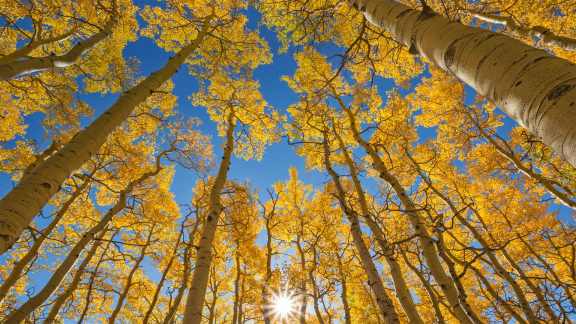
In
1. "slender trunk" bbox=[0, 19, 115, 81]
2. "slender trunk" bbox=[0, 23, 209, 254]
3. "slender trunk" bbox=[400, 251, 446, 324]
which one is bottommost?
"slender trunk" bbox=[400, 251, 446, 324]

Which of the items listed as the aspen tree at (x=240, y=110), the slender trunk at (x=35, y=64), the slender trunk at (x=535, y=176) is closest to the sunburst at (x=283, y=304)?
the aspen tree at (x=240, y=110)

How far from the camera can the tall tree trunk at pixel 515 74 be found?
0.74m

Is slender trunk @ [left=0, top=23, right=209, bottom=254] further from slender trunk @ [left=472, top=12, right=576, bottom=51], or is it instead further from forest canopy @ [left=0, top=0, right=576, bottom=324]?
slender trunk @ [left=472, top=12, right=576, bottom=51]

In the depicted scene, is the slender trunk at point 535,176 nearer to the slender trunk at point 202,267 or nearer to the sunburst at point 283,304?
the slender trunk at point 202,267

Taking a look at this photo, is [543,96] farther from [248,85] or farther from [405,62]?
[248,85]

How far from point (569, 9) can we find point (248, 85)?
8.70 m

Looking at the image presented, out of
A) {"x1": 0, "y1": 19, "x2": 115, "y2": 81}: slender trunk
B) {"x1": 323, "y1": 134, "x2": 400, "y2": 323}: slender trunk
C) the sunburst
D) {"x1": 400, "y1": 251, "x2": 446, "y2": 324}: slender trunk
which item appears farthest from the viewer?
Result: the sunburst

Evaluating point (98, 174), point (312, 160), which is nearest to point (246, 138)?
point (312, 160)

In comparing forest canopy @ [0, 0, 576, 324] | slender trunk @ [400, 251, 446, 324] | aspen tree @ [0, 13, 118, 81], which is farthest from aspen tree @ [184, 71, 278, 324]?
slender trunk @ [400, 251, 446, 324]

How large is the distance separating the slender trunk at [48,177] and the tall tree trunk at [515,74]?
2.75 meters

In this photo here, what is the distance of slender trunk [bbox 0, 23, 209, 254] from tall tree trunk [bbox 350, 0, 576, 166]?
2.75 m

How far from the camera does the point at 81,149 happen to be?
2.34 m

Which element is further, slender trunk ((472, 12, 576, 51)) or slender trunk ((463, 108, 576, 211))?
slender trunk ((463, 108, 576, 211))

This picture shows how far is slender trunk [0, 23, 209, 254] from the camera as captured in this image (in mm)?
1650
